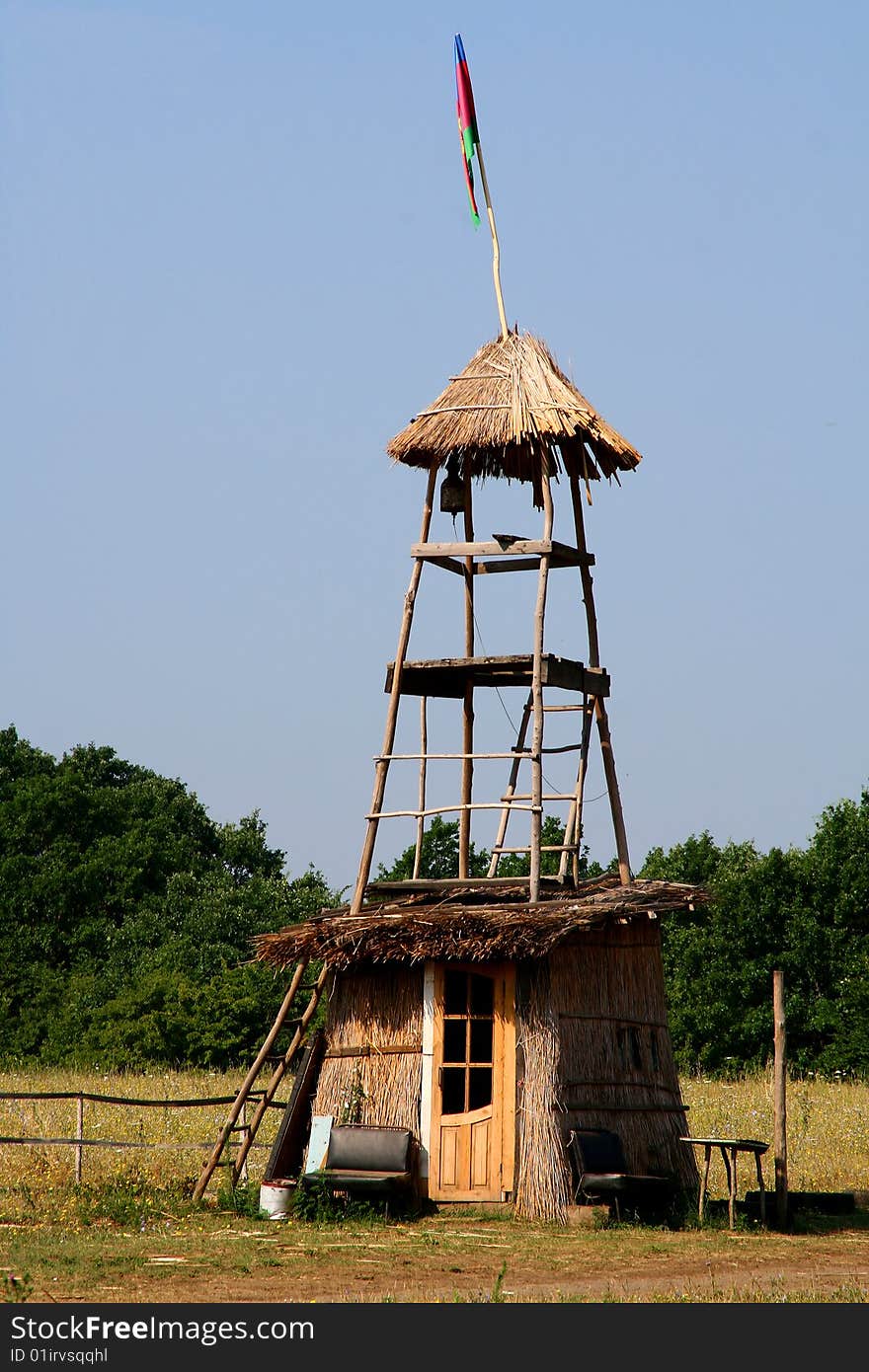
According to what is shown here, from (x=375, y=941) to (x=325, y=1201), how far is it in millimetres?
2660

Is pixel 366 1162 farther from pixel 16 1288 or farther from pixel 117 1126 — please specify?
pixel 117 1126

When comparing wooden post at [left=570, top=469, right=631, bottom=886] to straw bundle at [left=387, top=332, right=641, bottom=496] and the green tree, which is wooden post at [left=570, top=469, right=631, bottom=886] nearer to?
straw bundle at [left=387, top=332, right=641, bottom=496]

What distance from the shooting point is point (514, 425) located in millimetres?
19781

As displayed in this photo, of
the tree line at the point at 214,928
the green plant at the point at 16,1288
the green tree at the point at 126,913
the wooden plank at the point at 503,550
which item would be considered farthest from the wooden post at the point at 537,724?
the green tree at the point at 126,913

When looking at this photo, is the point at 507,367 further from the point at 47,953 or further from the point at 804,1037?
the point at 47,953

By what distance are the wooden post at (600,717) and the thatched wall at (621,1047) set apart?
0.93 metres

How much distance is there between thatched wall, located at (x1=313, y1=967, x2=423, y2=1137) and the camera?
738 inches

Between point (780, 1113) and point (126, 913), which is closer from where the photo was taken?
point (780, 1113)

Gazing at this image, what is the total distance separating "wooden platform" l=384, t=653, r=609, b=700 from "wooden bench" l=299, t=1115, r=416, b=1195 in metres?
5.05

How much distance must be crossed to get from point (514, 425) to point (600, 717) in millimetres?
3570

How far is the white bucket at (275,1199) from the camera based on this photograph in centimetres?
1805

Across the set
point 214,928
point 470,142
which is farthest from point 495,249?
point 214,928

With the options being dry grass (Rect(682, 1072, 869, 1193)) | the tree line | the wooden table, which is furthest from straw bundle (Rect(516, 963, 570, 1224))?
the tree line
